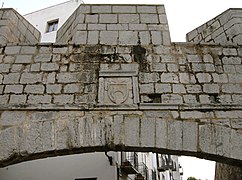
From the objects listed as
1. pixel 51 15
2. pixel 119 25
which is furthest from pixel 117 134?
pixel 51 15

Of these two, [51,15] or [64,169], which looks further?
[51,15]

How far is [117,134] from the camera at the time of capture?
10.7ft

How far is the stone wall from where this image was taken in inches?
160

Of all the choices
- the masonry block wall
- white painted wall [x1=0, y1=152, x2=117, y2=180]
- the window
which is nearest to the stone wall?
the masonry block wall

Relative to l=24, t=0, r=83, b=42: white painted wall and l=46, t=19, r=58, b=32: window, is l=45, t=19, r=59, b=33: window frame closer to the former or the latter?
l=46, t=19, r=58, b=32: window

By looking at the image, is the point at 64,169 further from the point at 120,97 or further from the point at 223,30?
the point at 223,30

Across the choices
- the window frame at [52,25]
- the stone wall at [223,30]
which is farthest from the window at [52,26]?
the stone wall at [223,30]

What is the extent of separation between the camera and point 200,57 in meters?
3.85

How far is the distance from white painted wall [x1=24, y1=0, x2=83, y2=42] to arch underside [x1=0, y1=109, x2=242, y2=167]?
12890mm

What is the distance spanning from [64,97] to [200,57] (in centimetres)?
193

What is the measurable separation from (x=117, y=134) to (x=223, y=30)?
2363mm

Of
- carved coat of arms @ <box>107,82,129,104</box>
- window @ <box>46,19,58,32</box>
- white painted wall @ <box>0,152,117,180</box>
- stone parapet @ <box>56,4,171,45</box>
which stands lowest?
white painted wall @ <box>0,152,117,180</box>

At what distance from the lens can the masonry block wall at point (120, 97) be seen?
3.24 metres

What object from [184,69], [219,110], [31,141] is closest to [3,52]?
[31,141]
